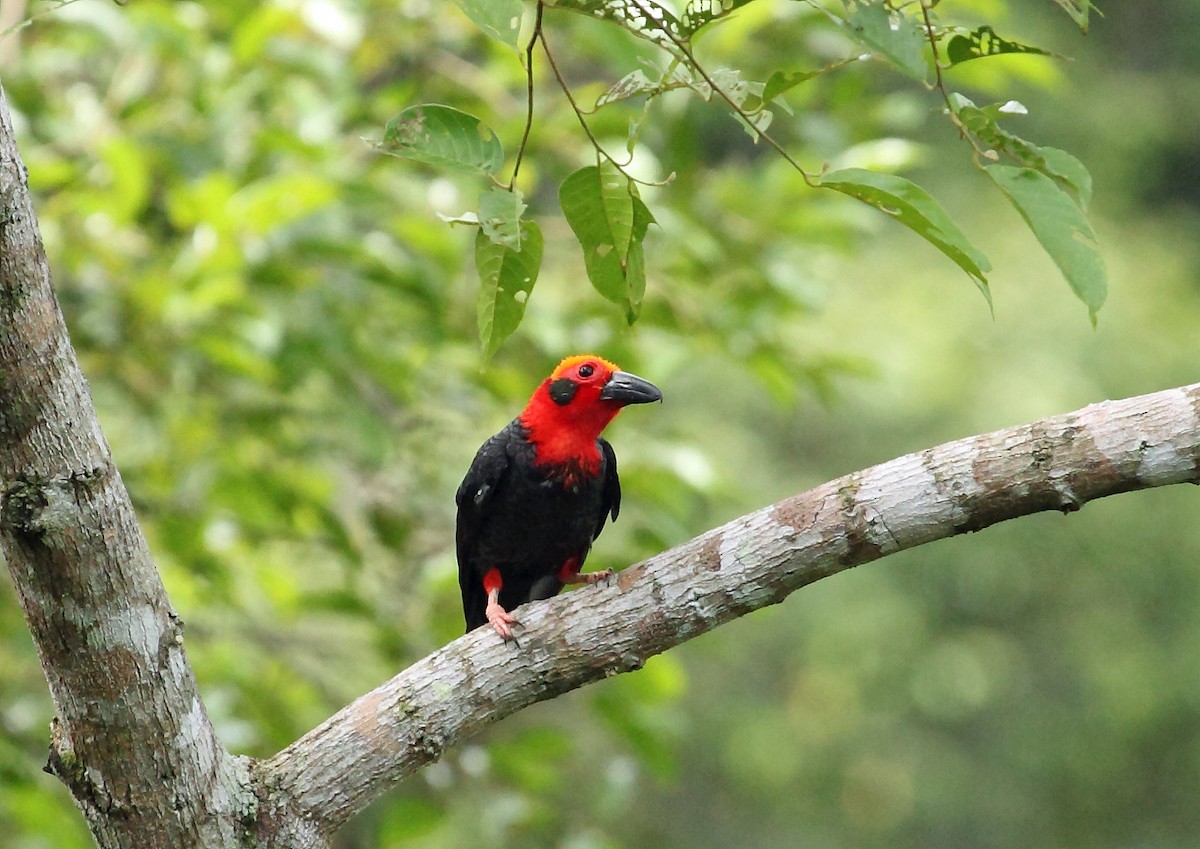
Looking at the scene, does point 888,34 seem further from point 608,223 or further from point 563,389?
point 563,389

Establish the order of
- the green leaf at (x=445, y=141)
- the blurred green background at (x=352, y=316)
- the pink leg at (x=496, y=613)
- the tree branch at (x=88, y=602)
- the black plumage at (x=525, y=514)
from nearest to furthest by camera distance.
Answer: the green leaf at (x=445, y=141) < the tree branch at (x=88, y=602) < the pink leg at (x=496, y=613) < the black plumage at (x=525, y=514) < the blurred green background at (x=352, y=316)

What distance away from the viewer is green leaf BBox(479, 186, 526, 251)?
196cm

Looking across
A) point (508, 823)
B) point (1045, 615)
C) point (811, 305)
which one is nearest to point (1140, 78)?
point (1045, 615)

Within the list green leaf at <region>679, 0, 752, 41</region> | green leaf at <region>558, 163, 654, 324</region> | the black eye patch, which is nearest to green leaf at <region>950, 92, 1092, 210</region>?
green leaf at <region>679, 0, 752, 41</region>

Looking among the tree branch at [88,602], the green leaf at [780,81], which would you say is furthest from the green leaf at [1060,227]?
the tree branch at [88,602]

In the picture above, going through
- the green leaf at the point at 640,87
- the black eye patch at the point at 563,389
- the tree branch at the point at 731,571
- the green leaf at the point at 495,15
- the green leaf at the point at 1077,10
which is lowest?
the tree branch at the point at 731,571

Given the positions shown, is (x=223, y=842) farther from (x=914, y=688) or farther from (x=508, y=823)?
(x=914, y=688)

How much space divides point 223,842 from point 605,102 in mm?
1675

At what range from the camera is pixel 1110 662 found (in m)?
11.6

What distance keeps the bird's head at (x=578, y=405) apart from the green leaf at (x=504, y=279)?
1962mm

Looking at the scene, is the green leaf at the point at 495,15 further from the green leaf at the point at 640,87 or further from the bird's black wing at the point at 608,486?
the bird's black wing at the point at 608,486

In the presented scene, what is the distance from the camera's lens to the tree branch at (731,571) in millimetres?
2461

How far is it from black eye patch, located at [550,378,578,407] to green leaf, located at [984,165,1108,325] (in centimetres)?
235

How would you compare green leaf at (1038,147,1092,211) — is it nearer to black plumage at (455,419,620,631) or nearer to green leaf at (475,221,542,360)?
green leaf at (475,221,542,360)
